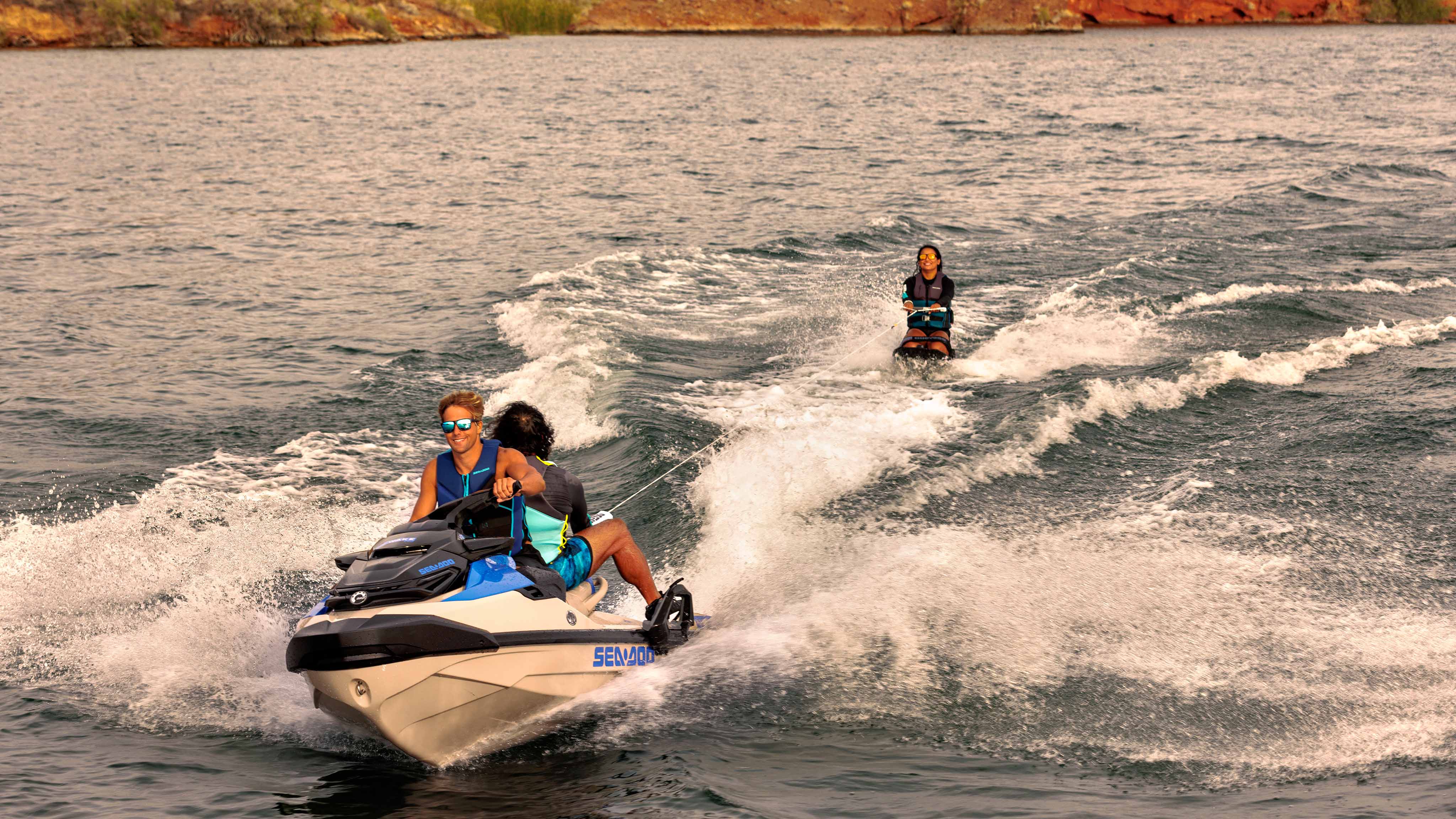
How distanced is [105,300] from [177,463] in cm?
816

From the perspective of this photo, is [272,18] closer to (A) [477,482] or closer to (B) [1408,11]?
(A) [477,482]

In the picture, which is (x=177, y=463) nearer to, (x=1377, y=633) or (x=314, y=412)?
(x=314, y=412)

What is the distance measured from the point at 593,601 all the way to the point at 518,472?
90 centimetres

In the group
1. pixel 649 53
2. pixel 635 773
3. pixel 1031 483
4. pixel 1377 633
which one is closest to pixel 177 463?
pixel 635 773

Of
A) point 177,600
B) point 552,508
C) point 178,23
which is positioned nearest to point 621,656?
point 552,508

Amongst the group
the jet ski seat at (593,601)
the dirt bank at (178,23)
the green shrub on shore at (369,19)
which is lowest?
the jet ski seat at (593,601)

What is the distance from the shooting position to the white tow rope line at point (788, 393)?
32.0ft

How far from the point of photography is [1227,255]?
707 inches

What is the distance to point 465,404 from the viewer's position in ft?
20.5

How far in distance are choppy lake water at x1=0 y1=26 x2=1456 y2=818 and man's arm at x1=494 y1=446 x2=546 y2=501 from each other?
1179mm

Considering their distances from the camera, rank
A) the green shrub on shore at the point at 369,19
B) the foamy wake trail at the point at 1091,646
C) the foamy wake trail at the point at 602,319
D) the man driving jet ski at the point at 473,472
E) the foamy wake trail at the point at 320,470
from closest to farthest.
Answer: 1. the foamy wake trail at the point at 1091,646
2. the man driving jet ski at the point at 473,472
3. the foamy wake trail at the point at 320,470
4. the foamy wake trail at the point at 602,319
5. the green shrub on shore at the point at 369,19

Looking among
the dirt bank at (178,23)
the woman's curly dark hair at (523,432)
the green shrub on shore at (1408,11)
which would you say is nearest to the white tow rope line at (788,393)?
the woman's curly dark hair at (523,432)

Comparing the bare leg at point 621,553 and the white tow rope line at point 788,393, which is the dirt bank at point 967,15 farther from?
the bare leg at point 621,553

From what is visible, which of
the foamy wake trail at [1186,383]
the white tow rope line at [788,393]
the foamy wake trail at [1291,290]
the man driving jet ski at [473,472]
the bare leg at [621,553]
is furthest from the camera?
the foamy wake trail at [1291,290]
